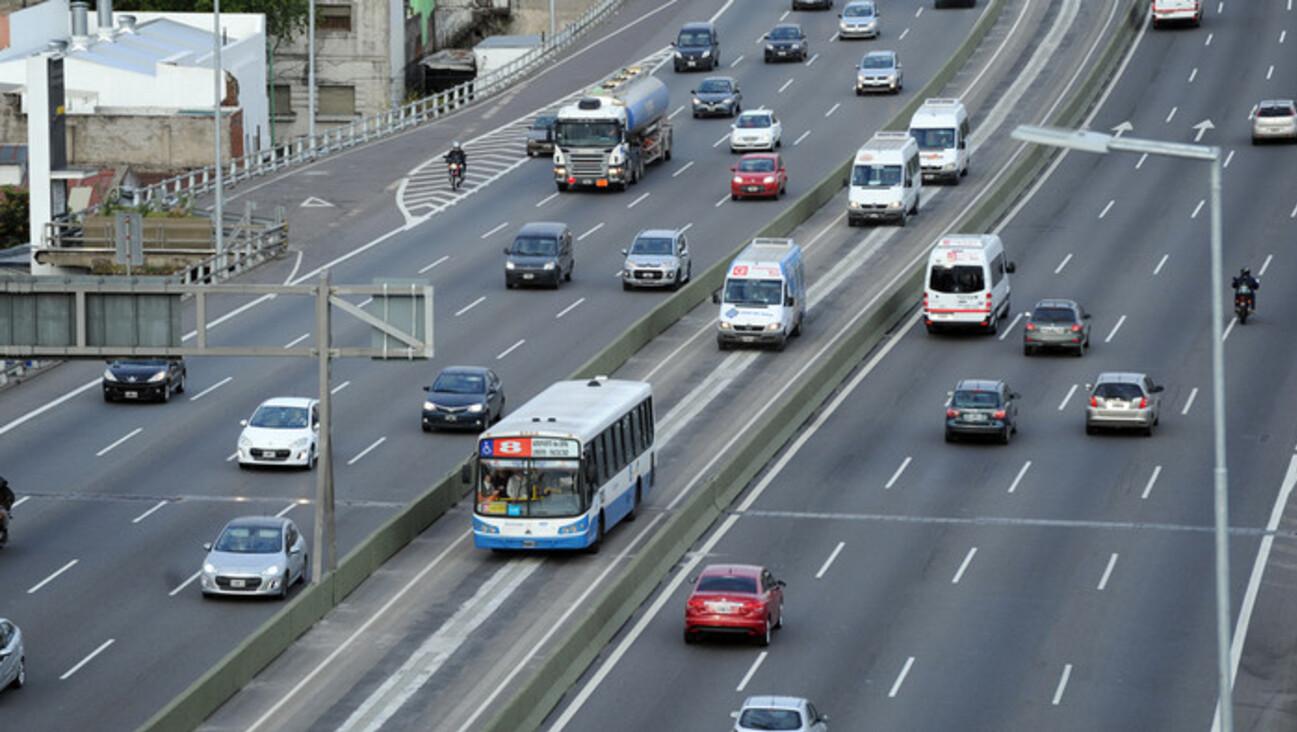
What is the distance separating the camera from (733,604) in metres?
46.2

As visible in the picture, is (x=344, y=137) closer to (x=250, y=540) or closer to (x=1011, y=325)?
(x=1011, y=325)

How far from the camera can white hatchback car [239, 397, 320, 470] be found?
2378 inches

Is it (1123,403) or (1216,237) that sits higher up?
(1216,237)

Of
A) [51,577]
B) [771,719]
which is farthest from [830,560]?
[51,577]

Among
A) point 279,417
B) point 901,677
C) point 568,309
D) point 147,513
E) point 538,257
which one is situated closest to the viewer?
point 901,677

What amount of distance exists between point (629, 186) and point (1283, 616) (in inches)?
1910

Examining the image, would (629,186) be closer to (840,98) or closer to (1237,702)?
(840,98)

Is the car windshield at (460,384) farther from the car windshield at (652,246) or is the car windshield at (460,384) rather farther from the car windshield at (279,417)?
the car windshield at (652,246)

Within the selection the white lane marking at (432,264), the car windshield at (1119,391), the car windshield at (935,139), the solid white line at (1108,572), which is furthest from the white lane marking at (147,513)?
the car windshield at (935,139)

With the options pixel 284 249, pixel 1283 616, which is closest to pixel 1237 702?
pixel 1283 616

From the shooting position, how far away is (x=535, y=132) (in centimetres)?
10125

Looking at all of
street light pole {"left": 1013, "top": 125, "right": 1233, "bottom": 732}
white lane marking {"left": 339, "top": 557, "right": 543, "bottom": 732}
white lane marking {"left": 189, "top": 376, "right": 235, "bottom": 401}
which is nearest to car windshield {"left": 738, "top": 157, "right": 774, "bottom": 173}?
white lane marking {"left": 189, "top": 376, "right": 235, "bottom": 401}

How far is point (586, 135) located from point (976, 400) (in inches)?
1292

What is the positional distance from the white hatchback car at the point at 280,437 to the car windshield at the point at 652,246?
65.6ft
